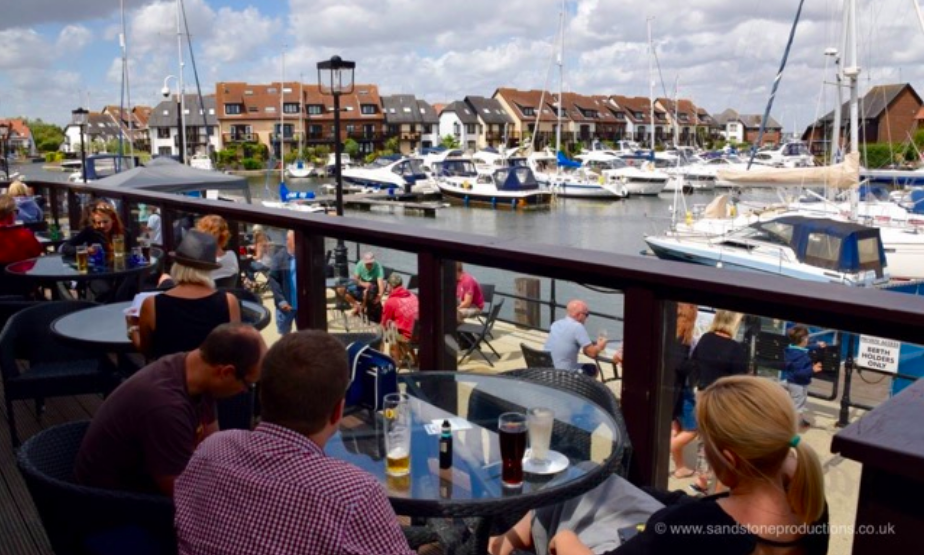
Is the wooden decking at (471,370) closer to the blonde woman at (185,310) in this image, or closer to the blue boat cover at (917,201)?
the blonde woman at (185,310)

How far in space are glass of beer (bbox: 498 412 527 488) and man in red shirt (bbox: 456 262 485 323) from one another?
1.16m

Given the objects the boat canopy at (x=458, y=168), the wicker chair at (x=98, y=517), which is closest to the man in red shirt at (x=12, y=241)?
the wicker chair at (x=98, y=517)

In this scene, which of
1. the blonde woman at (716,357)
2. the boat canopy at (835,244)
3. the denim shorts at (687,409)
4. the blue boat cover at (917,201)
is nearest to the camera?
the blonde woman at (716,357)

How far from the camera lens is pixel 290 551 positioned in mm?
1478

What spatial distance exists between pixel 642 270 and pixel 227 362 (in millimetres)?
1222

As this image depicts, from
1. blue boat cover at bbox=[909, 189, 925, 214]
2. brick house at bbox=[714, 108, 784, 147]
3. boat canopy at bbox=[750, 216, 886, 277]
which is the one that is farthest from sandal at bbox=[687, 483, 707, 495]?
brick house at bbox=[714, 108, 784, 147]

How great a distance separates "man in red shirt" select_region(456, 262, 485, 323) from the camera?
3377 millimetres

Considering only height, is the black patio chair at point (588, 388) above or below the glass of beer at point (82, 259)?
below

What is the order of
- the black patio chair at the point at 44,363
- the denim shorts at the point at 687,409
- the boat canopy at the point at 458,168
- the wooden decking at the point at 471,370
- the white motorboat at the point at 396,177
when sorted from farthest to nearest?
1. the boat canopy at the point at 458,168
2. the white motorboat at the point at 396,177
3. the black patio chair at the point at 44,363
4. the denim shorts at the point at 687,409
5. the wooden decking at the point at 471,370

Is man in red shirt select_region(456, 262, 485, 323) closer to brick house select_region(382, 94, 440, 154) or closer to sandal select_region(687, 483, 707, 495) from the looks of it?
sandal select_region(687, 483, 707, 495)

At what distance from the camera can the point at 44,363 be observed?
13.5 ft

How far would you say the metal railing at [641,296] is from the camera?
1.93 m

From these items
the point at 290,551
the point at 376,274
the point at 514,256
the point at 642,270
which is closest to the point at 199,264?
the point at 376,274

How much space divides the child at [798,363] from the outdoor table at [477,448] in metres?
0.50
